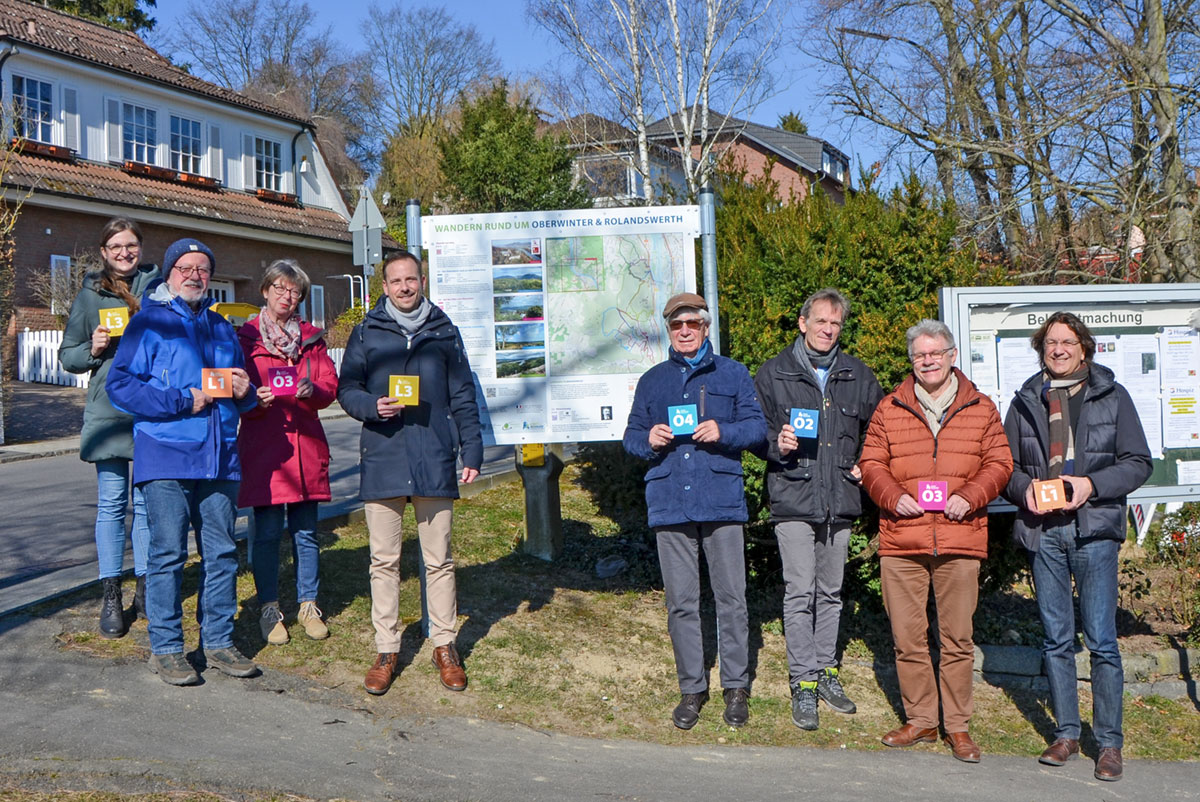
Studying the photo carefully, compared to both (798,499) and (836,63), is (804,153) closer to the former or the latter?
(836,63)

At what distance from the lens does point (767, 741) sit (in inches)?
203

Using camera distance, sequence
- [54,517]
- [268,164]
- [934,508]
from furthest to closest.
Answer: [268,164], [54,517], [934,508]

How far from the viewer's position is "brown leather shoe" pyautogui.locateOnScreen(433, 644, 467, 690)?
5.44 meters

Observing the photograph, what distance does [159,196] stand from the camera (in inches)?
987

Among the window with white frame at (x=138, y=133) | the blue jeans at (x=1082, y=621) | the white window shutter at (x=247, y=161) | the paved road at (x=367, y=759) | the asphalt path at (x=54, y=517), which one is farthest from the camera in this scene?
the white window shutter at (x=247, y=161)

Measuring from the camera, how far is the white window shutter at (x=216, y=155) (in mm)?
27891

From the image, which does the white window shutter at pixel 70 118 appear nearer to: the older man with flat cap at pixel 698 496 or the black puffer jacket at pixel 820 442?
the older man with flat cap at pixel 698 496

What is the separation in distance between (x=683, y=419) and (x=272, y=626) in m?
2.55

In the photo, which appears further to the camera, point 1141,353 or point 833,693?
point 1141,353

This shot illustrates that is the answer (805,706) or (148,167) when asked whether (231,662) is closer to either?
(805,706)

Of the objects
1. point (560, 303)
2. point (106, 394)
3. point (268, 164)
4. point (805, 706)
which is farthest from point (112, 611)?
point (268, 164)

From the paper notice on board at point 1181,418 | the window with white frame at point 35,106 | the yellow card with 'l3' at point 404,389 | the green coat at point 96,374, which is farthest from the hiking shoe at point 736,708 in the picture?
the window with white frame at point 35,106

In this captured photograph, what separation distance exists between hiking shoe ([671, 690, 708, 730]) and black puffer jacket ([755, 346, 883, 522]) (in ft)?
3.30

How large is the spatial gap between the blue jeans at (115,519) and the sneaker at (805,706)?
3469mm
